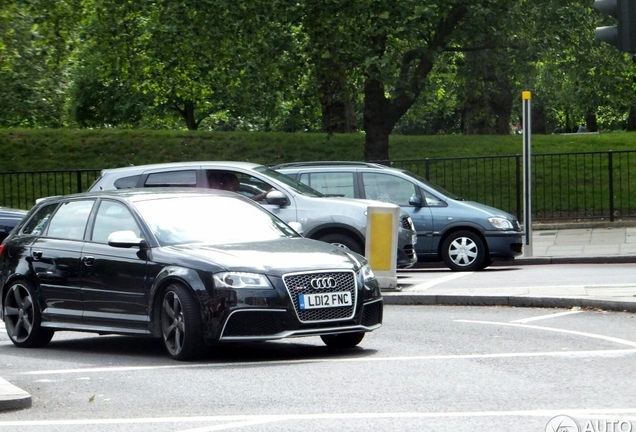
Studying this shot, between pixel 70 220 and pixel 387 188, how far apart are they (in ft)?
27.3

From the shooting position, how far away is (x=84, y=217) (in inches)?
459

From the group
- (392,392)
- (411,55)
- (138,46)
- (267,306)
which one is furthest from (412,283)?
(138,46)

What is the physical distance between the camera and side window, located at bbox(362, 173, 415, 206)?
1934 cm

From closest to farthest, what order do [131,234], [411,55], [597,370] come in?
[597,370], [131,234], [411,55]

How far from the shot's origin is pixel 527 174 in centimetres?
2123

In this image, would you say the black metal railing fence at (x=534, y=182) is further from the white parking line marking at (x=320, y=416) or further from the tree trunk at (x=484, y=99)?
the white parking line marking at (x=320, y=416)

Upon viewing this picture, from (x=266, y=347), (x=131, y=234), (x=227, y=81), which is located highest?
(x=227, y=81)

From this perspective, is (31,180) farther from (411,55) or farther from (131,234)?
(131,234)

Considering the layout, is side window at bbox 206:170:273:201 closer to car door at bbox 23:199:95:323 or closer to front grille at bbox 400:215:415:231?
front grille at bbox 400:215:415:231

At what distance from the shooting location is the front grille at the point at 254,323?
984 centimetres

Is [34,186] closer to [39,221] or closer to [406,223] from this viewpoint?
[406,223]

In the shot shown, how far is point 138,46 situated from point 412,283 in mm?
13547

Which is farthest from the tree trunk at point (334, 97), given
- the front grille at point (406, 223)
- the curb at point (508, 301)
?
the curb at point (508, 301)

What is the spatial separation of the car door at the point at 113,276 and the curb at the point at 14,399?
2456mm
